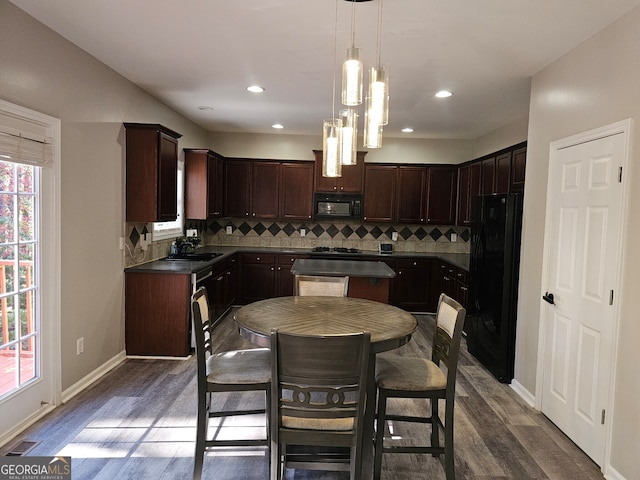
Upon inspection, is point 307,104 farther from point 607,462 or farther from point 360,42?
point 607,462

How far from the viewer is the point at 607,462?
241 centimetres

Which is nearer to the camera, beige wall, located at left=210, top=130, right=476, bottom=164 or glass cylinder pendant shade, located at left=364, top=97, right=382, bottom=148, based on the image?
glass cylinder pendant shade, located at left=364, top=97, right=382, bottom=148

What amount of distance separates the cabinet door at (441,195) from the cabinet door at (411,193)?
0.34 feet

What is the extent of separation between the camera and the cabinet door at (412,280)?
6.20m

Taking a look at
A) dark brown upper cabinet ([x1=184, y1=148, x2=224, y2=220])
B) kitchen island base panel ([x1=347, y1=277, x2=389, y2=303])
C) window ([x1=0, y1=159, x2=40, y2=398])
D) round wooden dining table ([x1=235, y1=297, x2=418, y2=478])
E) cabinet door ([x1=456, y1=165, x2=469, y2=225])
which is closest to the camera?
round wooden dining table ([x1=235, y1=297, x2=418, y2=478])

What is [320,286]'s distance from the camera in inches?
133

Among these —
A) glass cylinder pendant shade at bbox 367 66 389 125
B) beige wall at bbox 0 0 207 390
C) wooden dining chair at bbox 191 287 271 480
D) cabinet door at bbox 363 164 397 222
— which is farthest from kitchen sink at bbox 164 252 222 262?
glass cylinder pendant shade at bbox 367 66 389 125

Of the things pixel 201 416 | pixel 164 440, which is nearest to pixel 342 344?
pixel 201 416

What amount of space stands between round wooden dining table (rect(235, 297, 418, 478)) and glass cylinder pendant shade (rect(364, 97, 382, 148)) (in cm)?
98

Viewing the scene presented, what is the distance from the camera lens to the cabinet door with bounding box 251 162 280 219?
652 centimetres

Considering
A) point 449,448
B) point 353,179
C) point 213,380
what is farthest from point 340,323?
point 353,179

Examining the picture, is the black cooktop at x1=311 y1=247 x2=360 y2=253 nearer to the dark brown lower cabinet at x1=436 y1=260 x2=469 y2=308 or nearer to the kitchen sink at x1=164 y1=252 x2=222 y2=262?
the dark brown lower cabinet at x1=436 y1=260 x2=469 y2=308

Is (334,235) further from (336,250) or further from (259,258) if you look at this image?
(259,258)

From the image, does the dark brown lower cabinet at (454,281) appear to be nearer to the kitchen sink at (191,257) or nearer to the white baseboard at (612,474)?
the white baseboard at (612,474)
